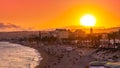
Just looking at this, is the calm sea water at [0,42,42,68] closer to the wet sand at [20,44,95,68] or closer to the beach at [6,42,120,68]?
the beach at [6,42,120,68]

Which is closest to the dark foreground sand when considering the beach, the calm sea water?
the beach

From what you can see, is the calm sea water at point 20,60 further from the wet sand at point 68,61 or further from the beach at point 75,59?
the wet sand at point 68,61

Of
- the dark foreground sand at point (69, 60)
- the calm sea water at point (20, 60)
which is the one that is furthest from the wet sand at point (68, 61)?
the calm sea water at point (20, 60)

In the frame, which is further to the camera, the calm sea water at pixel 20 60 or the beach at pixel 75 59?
the calm sea water at pixel 20 60

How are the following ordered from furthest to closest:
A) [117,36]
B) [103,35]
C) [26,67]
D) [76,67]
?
[103,35] < [117,36] < [26,67] < [76,67]

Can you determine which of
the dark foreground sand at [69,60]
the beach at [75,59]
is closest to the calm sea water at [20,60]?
the beach at [75,59]

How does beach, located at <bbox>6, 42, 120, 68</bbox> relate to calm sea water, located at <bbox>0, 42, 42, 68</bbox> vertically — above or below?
above

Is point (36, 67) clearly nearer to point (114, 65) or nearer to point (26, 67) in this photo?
point (26, 67)

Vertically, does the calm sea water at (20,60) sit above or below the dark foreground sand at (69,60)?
below

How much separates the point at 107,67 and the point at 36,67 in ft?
103

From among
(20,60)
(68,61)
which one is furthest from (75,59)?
(20,60)

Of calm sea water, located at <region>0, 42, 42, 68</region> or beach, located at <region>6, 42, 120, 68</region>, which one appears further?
calm sea water, located at <region>0, 42, 42, 68</region>

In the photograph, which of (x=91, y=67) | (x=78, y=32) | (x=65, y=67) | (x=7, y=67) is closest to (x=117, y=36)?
(x=7, y=67)

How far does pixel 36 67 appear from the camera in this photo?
53938mm
